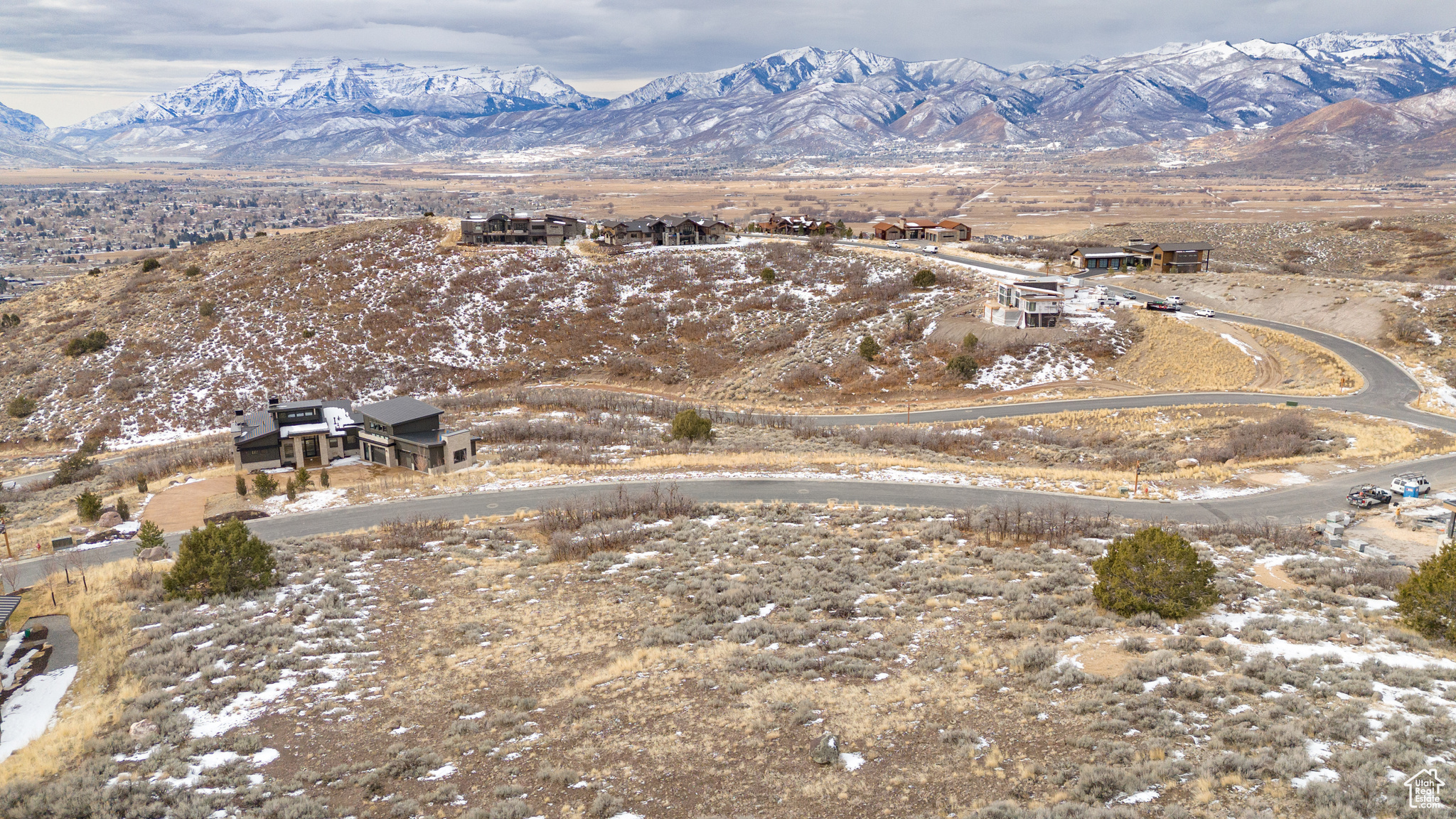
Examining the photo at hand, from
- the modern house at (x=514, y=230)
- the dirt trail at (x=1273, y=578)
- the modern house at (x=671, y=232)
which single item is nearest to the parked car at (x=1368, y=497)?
the dirt trail at (x=1273, y=578)

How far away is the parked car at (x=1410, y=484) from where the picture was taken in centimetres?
3100

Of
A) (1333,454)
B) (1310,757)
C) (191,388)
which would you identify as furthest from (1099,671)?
(191,388)

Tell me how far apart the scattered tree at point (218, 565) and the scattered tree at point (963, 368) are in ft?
168

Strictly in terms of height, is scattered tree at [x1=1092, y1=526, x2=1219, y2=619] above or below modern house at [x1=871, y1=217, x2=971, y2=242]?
below

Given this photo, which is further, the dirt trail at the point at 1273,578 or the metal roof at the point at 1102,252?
the metal roof at the point at 1102,252

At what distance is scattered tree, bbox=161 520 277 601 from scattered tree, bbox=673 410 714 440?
25.5 metres

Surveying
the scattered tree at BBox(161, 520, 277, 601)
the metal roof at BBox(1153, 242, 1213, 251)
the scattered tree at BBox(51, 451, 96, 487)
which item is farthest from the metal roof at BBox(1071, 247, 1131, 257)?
the scattered tree at BBox(51, 451, 96, 487)

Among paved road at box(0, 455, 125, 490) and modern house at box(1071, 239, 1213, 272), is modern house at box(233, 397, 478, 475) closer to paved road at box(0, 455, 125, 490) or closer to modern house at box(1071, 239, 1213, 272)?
paved road at box(0, 455, 125, 490)

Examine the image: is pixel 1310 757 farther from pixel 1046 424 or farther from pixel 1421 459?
pixel 1046 424

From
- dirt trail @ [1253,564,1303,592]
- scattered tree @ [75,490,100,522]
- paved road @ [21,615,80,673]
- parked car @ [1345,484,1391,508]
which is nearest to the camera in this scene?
paved road @ [21,615,80,673]

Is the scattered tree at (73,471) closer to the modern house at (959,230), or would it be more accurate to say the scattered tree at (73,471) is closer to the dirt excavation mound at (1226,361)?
the dirt excavation mound at (1226,361)

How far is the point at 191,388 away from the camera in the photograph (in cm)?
7069

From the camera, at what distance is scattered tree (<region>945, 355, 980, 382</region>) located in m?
62.4

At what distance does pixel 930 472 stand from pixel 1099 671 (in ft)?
69.0
